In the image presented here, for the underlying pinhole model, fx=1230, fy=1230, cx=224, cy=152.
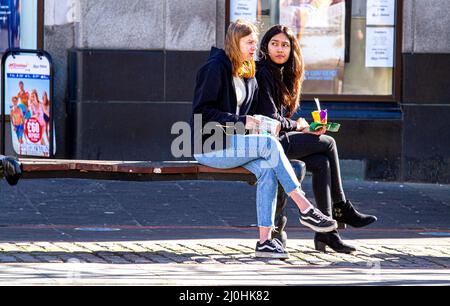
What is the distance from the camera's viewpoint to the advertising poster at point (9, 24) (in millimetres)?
12844

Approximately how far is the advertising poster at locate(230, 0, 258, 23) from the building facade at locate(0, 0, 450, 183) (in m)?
0.01

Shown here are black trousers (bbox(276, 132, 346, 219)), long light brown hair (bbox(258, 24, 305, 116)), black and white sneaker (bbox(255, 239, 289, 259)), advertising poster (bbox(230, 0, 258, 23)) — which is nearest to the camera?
black and white sneaker (bbox(255, 239, 289, 259))

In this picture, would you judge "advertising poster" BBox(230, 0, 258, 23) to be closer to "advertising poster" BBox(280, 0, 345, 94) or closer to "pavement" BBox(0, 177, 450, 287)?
"advertising poster" BBox(280, 0, 345, 94)

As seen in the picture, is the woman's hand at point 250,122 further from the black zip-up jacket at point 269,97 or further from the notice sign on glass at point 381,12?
the notice sign on glass at point 381,12

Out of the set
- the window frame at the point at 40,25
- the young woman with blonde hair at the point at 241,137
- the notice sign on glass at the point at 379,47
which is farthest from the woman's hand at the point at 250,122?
the window frame at the point at 40,25

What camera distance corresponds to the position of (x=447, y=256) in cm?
818

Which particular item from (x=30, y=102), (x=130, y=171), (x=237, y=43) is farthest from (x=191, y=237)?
(x=30, y=102)

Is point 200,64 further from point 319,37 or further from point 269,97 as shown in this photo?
point 269,97

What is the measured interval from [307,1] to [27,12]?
2.92 metres

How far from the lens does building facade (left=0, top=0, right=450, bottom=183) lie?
12.4 meters

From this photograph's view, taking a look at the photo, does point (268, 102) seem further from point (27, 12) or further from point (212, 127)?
point (27, 12)

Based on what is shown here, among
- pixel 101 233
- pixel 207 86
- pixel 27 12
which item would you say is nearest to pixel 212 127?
pixel 207 86

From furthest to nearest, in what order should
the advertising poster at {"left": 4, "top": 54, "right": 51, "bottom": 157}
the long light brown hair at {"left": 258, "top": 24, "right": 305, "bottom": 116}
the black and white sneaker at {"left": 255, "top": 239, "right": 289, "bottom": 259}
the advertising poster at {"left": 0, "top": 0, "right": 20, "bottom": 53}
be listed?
the advertising poster at {"left": 0, "top": 0, "right": 20, "bottom": 53} → the advertising poster at {"left": 4, "top": 54, "right": 51, "bottom": 157} → the long light brown hair at {"left": 258, "top": 24, "right": 305, "bottom": 116} → the black and white sneaker at {"left": 255, "top": 239, "right": 289, "bottom": 259}

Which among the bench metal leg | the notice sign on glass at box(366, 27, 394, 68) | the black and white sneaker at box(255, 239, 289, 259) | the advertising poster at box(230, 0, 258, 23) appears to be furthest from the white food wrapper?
the notice sign on glass at box(366, 27, 394, 68)
